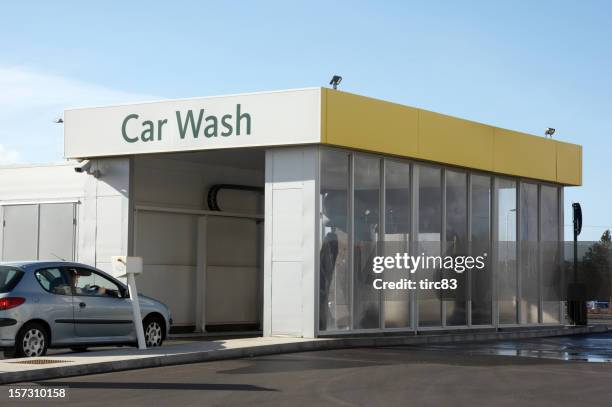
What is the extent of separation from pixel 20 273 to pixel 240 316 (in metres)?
10.6

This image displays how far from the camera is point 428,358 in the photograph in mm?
17469

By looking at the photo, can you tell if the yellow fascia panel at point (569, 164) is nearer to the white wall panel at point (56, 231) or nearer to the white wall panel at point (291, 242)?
the white wall panel at point (291, 242)

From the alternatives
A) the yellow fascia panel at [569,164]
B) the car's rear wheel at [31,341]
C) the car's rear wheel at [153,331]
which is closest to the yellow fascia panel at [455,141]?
the yellow fascia panel at [569,164]

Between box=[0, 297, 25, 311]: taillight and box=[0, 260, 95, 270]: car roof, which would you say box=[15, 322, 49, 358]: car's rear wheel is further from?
box=[0, 260, 95, 270]: car roof

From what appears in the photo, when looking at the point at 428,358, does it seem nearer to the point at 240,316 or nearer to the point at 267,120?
the point at 267,120

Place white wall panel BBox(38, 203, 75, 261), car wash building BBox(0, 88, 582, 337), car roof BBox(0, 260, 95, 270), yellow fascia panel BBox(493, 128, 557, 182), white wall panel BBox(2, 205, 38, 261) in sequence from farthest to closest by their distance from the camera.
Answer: yellow fascia panel BBox(493, 128, 557, 182), white wall panel BBox(2, 205, 38, 261), white wall panel BBox(38, 203, 75, 261), car wash building BBox(0, 88, 582, 337), car roof BBox(0, 260, 95, 270)

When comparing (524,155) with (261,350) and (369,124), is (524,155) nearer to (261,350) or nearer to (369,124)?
(369,124)

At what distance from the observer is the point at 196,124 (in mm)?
21188

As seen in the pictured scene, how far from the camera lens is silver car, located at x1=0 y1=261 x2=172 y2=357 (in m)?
15.6

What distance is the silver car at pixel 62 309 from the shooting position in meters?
15.6

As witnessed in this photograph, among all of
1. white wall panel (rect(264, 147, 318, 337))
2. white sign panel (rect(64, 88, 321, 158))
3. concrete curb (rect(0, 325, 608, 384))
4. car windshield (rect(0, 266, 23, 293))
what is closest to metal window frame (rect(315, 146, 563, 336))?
white wall panel (rect(264, 147, 318, 337))

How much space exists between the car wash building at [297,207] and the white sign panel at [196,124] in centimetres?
3

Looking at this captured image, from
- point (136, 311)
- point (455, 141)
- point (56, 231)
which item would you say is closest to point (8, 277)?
point (136, 311)

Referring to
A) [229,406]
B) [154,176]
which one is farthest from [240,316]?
[229,406]
